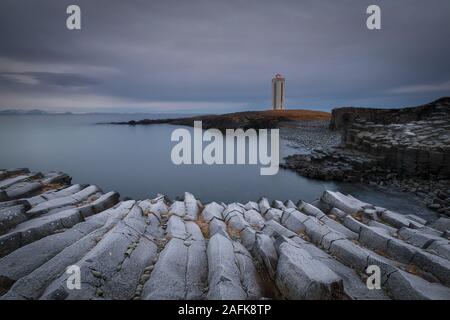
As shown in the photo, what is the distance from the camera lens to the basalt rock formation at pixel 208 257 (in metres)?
4.67

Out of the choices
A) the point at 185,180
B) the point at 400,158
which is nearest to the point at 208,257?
the point at 185,180

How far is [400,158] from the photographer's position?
20.1m

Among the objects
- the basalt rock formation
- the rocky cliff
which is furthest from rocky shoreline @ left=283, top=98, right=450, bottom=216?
the basalt rock formation

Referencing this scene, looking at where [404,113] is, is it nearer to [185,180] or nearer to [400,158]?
[400,158]

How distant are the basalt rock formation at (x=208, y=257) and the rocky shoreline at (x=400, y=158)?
8827 mm

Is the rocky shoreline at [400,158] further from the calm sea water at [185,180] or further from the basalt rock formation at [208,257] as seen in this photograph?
the basalt rock formation at [208,257]

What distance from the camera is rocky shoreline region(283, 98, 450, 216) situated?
1666 cm

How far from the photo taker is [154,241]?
22.6 ft

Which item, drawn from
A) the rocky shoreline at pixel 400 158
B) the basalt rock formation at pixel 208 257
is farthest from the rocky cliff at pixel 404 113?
the basalt rock formation at pixel 208 257

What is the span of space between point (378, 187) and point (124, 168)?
2375 cm

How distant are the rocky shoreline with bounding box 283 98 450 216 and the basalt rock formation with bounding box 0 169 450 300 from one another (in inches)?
348

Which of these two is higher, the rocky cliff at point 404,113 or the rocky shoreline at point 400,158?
the rocky cliff at point 404,113

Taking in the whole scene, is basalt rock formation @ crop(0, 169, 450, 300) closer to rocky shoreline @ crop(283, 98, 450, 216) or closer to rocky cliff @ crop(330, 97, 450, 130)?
rocky shoreline @ crop(283, 98, 450, 216)
